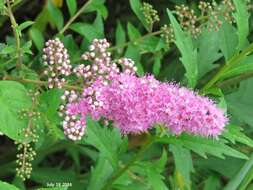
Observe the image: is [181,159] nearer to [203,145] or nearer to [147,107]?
[203,145]

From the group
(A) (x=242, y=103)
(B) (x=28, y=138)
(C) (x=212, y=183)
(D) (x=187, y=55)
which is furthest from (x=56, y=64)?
(C) (x=212, y=183)

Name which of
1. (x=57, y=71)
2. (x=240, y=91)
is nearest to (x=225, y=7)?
(x=240, y=91)

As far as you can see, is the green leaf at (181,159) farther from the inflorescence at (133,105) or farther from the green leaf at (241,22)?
the green leaf at (241,22)

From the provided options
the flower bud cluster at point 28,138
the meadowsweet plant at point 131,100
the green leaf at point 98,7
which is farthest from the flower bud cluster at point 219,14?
the flower bud cluster at point 28,138

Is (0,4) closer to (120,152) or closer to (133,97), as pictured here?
(133,97)

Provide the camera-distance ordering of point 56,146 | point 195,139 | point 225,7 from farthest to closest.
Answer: point 56,146, point 225,7, point 195,139
